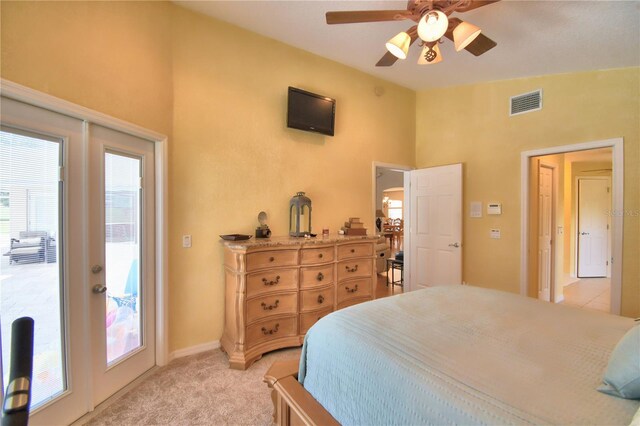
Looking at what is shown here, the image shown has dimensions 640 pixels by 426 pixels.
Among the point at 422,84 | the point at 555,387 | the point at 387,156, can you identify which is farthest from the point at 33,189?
the point at 422,84

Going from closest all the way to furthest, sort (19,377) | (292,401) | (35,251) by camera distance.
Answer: (19,377) < (292,401) < (35,251)

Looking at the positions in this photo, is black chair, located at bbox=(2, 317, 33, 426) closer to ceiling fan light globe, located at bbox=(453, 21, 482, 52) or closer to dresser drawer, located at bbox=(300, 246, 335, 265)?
dresser drawer, located at bbox=(300, 246, 335, 265)

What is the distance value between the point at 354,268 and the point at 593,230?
5.69 metres

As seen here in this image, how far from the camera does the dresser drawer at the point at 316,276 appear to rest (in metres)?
2.67

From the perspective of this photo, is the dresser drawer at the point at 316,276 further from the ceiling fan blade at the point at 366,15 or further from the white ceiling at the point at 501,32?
the white ceiling at the point at 501,32

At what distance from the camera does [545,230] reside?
3.98m

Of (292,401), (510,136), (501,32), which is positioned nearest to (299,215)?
(292,401)

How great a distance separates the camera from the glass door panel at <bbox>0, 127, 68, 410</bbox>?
1454mm

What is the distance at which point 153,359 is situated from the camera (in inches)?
93.0

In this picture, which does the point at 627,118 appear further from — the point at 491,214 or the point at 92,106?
the point at 92,106

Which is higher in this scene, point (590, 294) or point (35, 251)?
point (35, 251)

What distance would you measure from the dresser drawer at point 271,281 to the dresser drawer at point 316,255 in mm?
136

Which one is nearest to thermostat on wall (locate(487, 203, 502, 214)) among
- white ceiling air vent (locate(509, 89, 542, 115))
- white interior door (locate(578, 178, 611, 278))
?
white ceiling air vent (locate(509, 89, 542, 115))

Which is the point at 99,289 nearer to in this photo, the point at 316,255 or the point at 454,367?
the point at 316,255
